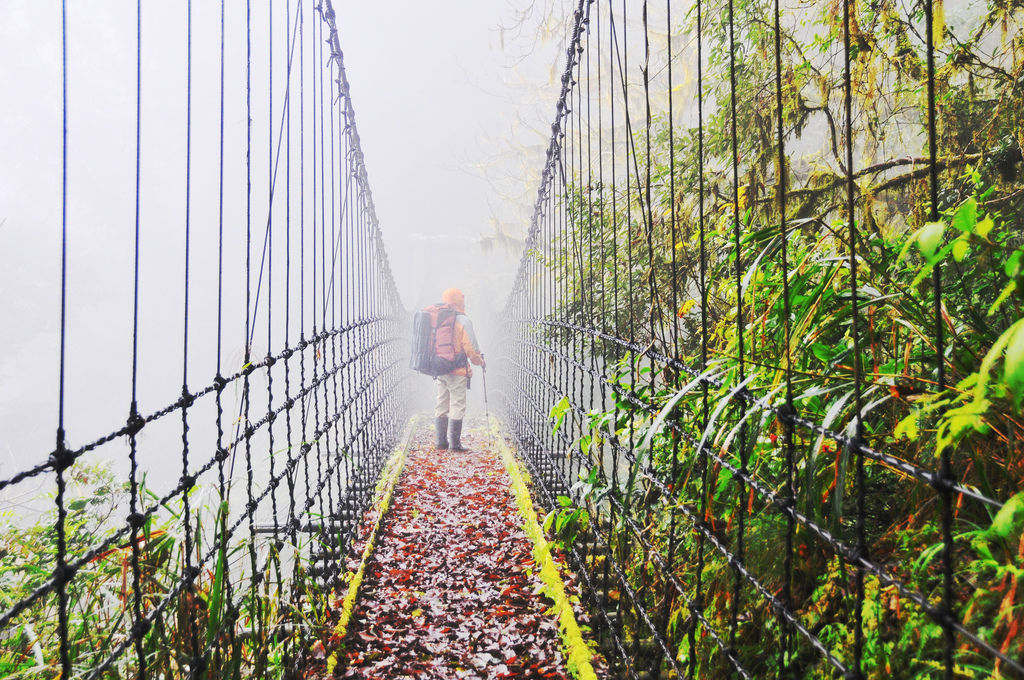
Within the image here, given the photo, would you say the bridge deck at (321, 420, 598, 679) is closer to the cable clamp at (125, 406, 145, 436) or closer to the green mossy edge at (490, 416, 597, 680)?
the green mossy edge at (490, 416, 597, 680)

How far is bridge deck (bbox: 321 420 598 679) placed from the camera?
2412 mm

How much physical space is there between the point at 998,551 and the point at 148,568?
189 centimetres

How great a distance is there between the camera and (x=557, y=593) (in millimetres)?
2855

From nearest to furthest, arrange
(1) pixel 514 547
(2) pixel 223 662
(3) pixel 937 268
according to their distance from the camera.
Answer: (3) pixel 937 268, (2) pixel 223 662, (1) pixel 514 547

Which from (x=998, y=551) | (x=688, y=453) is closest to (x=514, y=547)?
(x=688, y=453)

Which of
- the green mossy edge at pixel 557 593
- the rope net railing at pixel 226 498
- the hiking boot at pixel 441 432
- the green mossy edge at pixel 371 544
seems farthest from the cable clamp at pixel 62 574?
the hiking boot at pixel 441 432

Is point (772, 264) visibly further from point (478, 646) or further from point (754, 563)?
point (478, 646)

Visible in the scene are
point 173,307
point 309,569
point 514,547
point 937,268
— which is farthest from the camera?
point 173,307

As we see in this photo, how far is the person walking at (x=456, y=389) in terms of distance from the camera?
7.22 m

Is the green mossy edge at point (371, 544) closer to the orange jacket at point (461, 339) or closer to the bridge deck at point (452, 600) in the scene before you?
the bridge deck at point (452, 600)

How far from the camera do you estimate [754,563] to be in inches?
61.7

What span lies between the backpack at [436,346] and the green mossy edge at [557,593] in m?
2.52

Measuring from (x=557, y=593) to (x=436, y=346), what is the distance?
4585 millimetres

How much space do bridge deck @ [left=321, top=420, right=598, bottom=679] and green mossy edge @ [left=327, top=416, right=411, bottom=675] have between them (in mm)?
39
